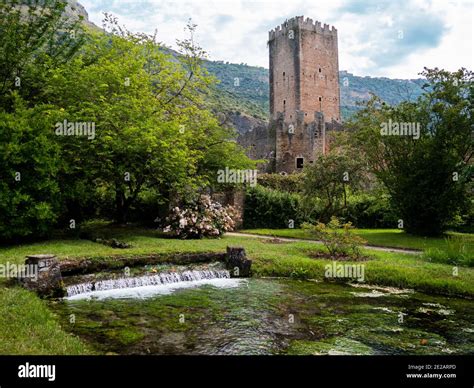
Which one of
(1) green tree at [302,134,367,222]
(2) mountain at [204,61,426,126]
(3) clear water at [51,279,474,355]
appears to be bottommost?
(3) clear water at [51,279,474,355]

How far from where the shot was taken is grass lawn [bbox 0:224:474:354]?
5.86 metres

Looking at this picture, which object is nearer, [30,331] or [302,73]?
[30,331]

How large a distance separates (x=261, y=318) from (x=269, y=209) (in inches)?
668

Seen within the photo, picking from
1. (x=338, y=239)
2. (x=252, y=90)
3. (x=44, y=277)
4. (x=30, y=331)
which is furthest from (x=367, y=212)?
(x=252, y=90)

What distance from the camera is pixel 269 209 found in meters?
25.0

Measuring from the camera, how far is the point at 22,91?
17094mm

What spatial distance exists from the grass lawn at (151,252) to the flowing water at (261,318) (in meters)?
0.57

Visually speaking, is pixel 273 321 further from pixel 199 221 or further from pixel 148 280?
pixel 199 221

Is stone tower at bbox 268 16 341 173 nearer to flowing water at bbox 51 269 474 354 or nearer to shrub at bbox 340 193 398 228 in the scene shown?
shrub at bbox 340 193 398 228

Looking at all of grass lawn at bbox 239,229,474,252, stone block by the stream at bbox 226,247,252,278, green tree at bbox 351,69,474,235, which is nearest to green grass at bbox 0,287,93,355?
stone block by the stream at bbox 226,247,252,278

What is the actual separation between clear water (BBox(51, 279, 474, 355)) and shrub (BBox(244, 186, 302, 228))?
14.0 m
